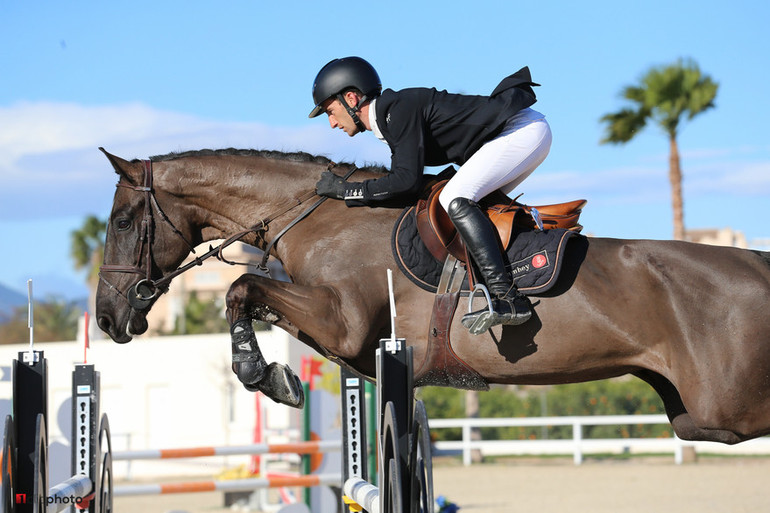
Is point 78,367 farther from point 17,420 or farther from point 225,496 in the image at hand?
point 225,496

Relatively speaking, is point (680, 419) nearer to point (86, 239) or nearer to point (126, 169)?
point (126, 169)

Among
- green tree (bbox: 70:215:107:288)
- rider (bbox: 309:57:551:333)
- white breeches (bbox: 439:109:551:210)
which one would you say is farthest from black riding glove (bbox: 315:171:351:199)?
green tree (bbox: 70:215:107:288)

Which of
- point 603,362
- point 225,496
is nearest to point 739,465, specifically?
point 225,496

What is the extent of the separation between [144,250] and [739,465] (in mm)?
15256

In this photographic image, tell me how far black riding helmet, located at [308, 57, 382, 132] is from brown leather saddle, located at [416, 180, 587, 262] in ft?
1.87

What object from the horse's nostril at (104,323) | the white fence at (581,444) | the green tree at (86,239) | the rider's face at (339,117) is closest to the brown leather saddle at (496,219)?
the rider's face at (339,117)

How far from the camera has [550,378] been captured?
14.1 ft

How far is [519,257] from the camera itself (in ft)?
14.0

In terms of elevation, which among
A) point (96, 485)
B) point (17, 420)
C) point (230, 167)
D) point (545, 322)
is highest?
point (230, 167)

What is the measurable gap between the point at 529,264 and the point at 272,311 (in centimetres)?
125

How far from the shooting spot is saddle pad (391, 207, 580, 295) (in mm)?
4156

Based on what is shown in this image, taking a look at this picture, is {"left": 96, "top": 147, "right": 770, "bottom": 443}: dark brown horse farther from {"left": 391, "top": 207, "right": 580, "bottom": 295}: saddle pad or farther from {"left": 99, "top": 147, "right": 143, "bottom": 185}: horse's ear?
{"left": 99, "top": 147, "right": 143, "bottom": 185}: horse's ear

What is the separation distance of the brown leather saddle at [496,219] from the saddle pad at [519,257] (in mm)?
44

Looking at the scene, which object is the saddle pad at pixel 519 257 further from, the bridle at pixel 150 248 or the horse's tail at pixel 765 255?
the horse's tail at pixel 765 255
